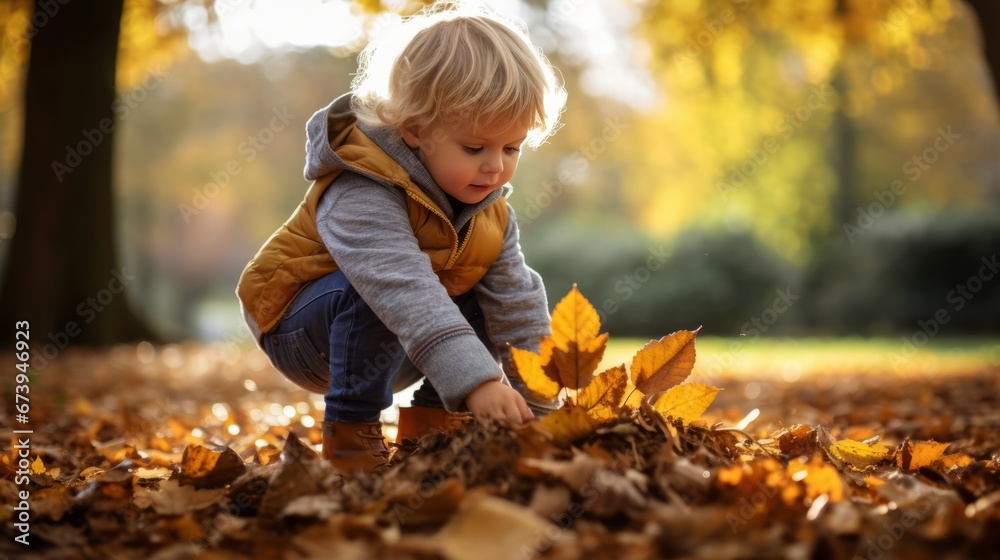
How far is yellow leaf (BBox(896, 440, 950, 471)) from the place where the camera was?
1.94m

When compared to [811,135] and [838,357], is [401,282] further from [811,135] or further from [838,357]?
[811,135]

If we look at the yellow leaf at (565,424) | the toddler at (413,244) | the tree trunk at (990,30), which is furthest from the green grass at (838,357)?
the yellow leaf at (565,424)

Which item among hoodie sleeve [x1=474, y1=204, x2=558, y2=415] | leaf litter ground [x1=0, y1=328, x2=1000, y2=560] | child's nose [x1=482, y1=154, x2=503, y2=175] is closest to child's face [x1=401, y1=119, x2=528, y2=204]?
child's nose [x1=482, y1=154, x2=503, y2=175]

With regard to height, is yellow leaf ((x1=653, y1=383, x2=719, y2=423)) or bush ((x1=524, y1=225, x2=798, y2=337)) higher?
yellow leaf ((x1=653, y1=383, x2=719, y2=423))

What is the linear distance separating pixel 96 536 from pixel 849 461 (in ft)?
5.25

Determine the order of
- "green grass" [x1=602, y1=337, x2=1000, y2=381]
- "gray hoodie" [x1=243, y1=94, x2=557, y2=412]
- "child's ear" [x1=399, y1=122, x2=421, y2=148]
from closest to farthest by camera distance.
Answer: "gray hoodie" [x1=243, y1=94, x2=557, y2=412], "child's ear" [x1=399, y1=122, x2=421, y2=148], "green grass" [x1=602, y1=337, x2=1000, y2=381]

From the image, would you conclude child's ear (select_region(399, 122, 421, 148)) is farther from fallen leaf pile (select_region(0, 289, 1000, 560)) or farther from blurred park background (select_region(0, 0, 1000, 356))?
blurred park background (select_region(0, 0, 1000, 356))

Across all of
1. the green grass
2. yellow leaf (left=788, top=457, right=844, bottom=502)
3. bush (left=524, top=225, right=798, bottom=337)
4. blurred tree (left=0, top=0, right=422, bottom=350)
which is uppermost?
yellow leaf (left=788, top=457, right=844, bottom=502)

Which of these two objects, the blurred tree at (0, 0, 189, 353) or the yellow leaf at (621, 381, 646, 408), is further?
the blurred tree at (0, 0, 189, 353)

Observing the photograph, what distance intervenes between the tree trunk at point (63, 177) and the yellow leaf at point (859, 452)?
686 cm

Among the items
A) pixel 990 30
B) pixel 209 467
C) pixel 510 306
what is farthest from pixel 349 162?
pixel 990 30

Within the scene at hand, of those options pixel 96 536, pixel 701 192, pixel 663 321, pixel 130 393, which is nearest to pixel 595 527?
pixel 96 536

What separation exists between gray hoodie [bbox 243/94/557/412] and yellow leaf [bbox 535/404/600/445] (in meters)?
0.24

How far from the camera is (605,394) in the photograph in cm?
182
